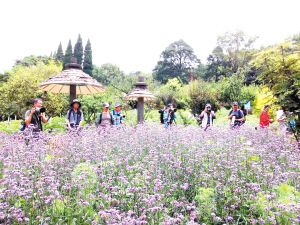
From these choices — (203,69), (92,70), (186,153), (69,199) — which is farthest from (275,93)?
(92,70)

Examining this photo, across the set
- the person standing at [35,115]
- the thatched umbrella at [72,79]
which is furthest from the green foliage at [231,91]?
the person standing at [35,115]

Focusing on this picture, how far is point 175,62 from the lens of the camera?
59.2m

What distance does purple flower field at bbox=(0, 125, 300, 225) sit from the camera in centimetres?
251

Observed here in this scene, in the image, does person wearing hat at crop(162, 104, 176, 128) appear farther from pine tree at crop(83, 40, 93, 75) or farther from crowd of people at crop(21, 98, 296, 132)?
pine tree at crop(83, 40, 93, 75)

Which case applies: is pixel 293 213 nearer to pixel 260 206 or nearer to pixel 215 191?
pixel 260 206

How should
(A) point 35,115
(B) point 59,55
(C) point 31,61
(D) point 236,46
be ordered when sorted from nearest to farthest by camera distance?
(A) point 35,115 < (D) point 236,46 < (C) point 31,61 < (B) point 59,55

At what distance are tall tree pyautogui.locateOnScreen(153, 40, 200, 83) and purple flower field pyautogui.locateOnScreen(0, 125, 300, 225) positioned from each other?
5163 cm

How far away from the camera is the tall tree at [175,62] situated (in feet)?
187

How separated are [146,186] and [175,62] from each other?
188 ft

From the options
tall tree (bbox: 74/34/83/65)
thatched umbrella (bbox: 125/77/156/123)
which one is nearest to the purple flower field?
thatched umbrella (bbox: 125/77/156/123)

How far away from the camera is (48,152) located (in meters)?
4.59

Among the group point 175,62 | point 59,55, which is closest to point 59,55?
point 59,55

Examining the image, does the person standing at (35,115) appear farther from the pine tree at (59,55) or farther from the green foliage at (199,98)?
the pine tree at (59,55)

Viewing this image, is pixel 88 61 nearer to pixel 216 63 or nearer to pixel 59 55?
pixel 59 55
